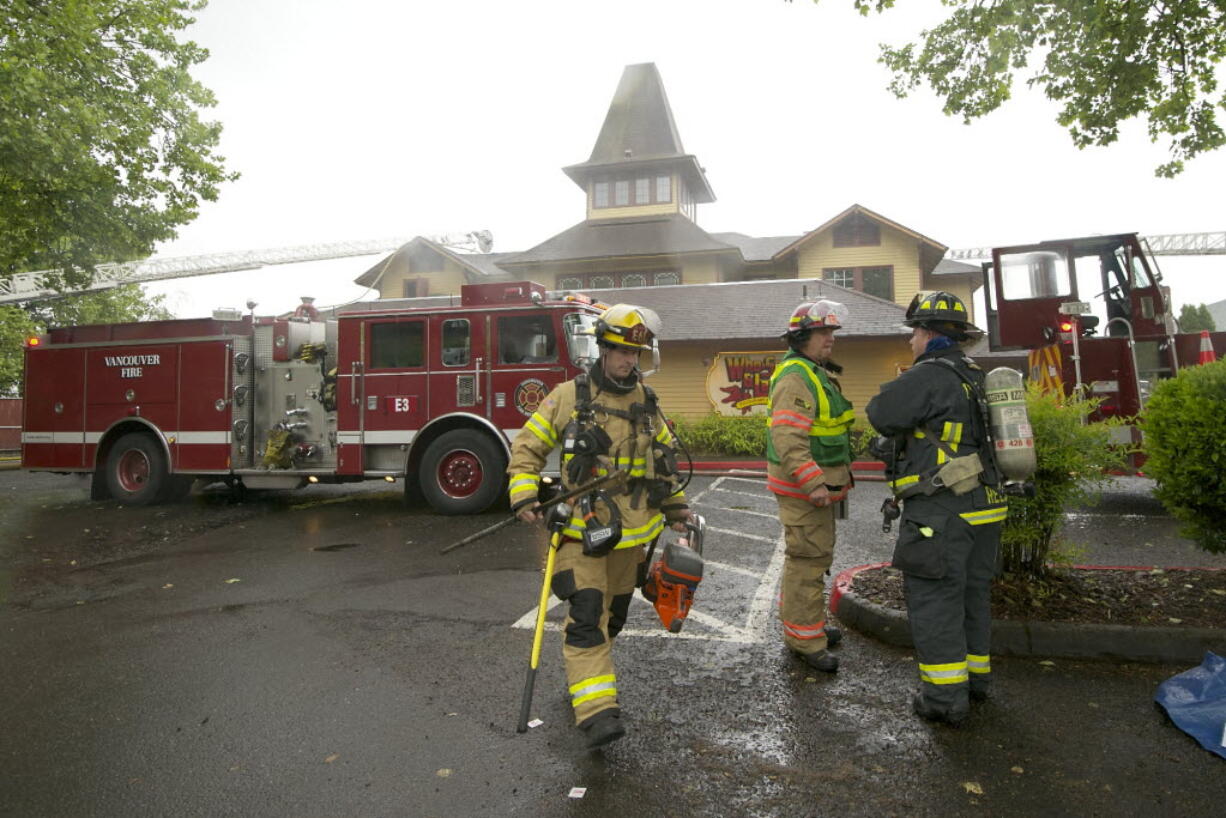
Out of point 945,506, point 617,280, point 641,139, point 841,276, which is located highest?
point 641,139

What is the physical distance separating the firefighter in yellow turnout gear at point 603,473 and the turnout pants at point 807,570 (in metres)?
0.72

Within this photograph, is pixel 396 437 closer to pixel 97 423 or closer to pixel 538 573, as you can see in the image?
pixel 538 573

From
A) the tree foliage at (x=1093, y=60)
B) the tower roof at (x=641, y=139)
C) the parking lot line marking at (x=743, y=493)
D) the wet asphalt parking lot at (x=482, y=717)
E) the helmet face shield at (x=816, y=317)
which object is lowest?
the wet asphalt parking lot at (x=482, y=717)

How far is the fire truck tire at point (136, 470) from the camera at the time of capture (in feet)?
34.7

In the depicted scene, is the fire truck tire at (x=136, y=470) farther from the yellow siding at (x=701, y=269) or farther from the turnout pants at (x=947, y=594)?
the yellow siding at (x=701, y=269)

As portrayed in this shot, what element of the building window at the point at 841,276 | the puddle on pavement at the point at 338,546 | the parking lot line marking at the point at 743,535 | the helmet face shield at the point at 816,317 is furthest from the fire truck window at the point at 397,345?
the building window at the point at 841,276

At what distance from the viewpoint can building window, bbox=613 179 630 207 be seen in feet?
98.4

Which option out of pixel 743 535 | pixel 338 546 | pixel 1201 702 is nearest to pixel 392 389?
pixel 338 546

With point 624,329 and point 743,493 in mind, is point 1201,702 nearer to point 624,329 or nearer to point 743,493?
point 624,329

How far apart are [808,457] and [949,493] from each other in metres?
0.69

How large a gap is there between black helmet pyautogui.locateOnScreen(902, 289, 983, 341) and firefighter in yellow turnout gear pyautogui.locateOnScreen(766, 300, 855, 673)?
0.46m

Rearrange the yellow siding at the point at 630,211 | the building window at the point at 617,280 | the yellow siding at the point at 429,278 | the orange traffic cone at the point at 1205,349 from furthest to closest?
the yellow siding at the point at 429,278 < the yellow siding at the point at 630,211 < the building window at the point at 617,280 < the orange traffic cone at the point at 1205,349

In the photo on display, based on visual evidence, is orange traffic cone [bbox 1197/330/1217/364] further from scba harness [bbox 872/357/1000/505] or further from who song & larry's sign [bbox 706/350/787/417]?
who song & larry's sign [bbox 706/350/787/417]

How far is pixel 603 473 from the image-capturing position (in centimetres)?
342
